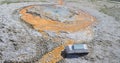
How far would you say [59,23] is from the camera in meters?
11.7

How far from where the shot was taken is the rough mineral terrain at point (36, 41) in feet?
28.6

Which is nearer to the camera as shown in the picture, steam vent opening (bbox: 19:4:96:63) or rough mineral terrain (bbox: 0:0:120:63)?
rough mineral terrain (bbox: 0:0:120:63)

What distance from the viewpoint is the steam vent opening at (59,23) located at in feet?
31.5

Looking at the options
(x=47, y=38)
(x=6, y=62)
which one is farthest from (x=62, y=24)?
(x=6, y=62)

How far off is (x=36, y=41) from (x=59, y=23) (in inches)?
94.0

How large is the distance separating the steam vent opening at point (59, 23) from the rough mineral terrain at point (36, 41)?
176 millimetres

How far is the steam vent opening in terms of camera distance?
9.61m

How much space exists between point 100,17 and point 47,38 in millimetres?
4570

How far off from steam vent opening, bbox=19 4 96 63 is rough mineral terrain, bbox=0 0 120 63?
176mm

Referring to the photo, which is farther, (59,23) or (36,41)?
(59,23)

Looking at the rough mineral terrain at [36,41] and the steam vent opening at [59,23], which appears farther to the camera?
the steam vent opening at [59,23]

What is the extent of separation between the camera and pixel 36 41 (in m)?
9.70

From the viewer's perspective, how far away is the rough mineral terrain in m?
8.72

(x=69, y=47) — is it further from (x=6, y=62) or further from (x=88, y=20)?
(x=88, y=20)
